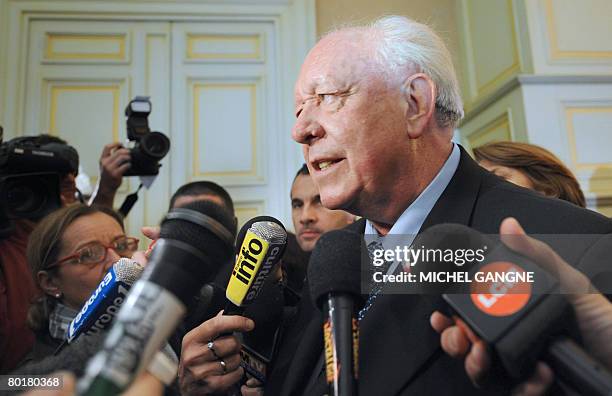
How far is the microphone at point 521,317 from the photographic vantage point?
0.44 meters

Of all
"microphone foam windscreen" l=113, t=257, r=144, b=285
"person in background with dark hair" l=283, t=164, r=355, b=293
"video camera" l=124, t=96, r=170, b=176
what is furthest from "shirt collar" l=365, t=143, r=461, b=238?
"video camera" l=124, t=96, r=170, b=176

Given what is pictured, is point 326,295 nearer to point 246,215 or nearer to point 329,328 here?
point 329,328

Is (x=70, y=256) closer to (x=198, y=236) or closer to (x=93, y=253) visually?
(x=93, y=253)

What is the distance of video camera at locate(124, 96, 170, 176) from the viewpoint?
217 cm

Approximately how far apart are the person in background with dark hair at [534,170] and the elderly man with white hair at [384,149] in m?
0.70

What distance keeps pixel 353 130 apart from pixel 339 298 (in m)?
0.41

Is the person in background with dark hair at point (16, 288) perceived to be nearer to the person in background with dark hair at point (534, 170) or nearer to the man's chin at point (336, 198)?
the man's chin at point (336, 198)

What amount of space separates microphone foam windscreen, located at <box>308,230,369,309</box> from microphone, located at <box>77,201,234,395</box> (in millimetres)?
231

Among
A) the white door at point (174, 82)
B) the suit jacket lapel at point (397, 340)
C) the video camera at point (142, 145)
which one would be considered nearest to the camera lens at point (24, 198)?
the video camera at point (142, 145)

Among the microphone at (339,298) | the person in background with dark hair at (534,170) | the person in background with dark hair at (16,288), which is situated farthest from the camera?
the person in background with dark hair at (534,170)

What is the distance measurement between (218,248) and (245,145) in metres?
3.02

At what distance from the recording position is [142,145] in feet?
7.07

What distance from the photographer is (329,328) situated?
0.62 metres

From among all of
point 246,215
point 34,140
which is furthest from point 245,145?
point 34,140
